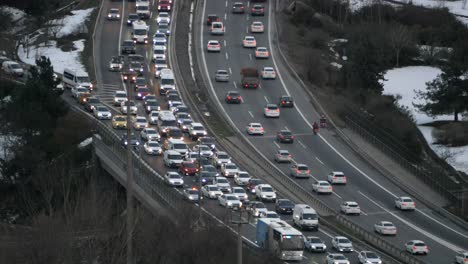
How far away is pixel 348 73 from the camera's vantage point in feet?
335

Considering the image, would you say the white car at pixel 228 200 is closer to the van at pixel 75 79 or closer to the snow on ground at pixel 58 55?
the van at pixel 75 79

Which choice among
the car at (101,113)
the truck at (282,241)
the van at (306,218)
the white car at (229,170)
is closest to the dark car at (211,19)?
the car at (101,113)

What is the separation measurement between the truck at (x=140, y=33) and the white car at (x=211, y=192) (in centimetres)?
4019

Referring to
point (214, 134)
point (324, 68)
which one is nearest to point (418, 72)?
point (324, 68)

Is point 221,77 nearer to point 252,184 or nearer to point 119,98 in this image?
point 119,98

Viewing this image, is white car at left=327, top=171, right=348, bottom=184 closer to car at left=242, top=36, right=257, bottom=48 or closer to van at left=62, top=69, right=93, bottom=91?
van at left=62, top=69, right=93, bottom=91

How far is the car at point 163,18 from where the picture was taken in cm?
11338

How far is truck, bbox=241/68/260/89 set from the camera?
97000 mm

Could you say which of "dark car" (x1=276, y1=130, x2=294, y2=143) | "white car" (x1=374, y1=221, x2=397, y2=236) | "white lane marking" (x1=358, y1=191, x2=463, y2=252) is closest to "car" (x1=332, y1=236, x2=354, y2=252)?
"white car" (x1=374, y1=221, x2=397, y2=236)

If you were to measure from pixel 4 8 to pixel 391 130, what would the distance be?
4389cm

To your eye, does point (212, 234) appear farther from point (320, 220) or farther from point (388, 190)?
point (388, 190)

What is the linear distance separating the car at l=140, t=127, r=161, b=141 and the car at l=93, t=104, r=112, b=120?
3.99 m

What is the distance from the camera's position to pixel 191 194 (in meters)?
66.6

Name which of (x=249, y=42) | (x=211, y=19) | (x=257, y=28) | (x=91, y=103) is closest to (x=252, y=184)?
(x=91, y=103)
